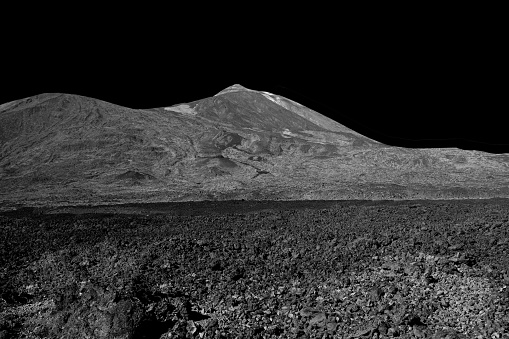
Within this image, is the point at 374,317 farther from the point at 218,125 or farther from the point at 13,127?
the point at 13,127

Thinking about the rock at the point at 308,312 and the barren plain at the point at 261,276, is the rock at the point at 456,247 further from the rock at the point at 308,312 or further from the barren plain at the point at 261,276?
the rock at the point at 308,312

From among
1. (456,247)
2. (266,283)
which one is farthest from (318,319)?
(456,247)

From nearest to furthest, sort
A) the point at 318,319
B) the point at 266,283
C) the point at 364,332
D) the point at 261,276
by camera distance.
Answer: the point at 364,332
the point at 318,319
the point at 266,283
the point at 261,276

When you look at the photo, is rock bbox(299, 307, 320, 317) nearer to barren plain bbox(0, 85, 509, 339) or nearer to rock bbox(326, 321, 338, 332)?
barren plain bbox(0, 85, 509, 339)

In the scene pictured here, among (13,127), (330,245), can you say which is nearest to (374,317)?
(330,245)

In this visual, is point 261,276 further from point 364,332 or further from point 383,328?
point 383,328

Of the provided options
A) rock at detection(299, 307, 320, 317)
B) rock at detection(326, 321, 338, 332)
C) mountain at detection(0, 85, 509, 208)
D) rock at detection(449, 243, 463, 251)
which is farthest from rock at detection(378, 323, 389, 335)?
mountain at detection(0, 85, 509, 208)
